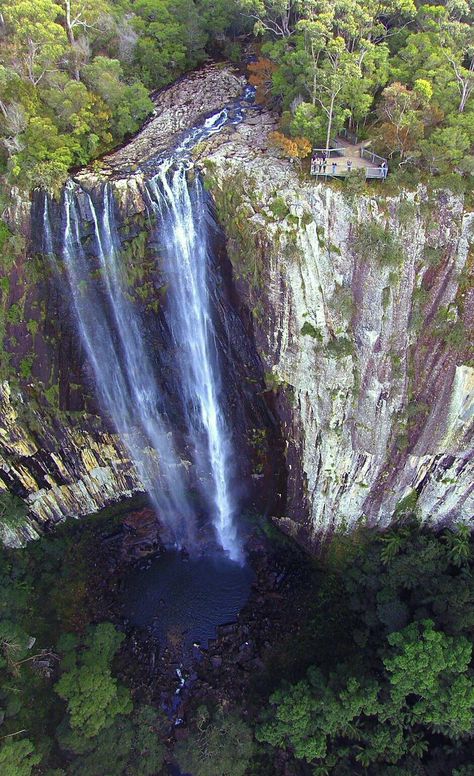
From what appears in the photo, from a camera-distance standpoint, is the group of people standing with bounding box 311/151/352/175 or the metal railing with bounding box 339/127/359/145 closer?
the group of people standing with bounding box 311/151/352/175

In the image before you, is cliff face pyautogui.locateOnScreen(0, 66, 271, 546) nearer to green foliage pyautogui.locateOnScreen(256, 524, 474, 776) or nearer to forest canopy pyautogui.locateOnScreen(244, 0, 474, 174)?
forest canopy pyautogui.locateOnScreen(244, 0, 474, 174)

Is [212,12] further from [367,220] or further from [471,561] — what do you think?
[471,561]

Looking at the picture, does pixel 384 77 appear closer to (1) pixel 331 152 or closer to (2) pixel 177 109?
(1) pixel 331 152

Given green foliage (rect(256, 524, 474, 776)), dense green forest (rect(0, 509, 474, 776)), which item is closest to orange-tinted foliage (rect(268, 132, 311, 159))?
dense green forest (rect(0, 509, 474, 776))

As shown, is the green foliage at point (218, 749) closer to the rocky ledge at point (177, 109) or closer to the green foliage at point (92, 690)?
the green foliage at point (92, 690)

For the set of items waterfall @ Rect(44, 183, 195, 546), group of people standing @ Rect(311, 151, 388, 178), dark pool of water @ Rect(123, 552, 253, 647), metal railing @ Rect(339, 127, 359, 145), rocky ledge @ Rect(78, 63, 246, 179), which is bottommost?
dark pool of water @ Rect(123, 552, 253, 647)

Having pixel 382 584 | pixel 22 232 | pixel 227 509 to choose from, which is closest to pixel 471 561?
pixel 382 584
